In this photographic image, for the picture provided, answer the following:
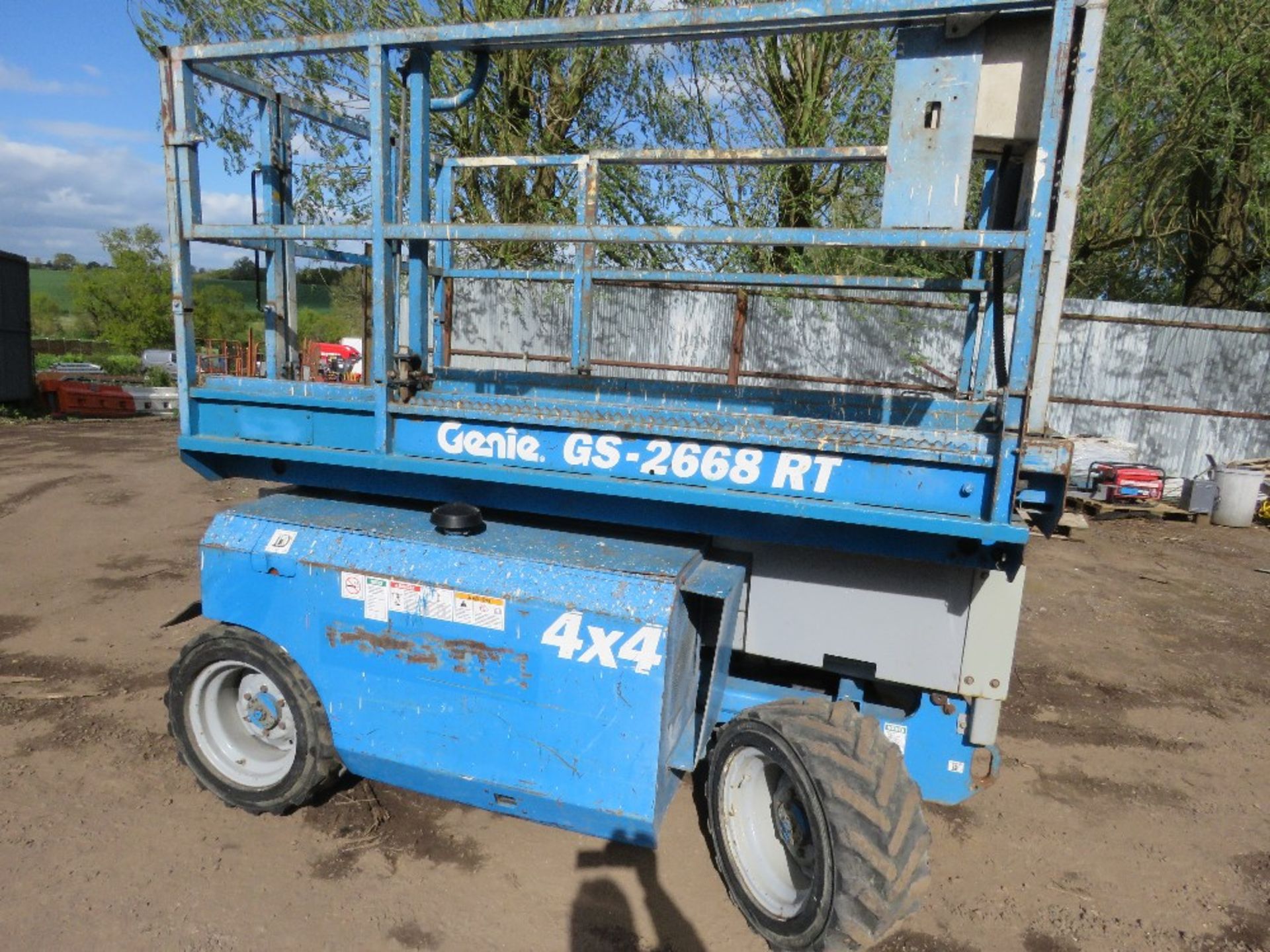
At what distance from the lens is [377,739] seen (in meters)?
2.86

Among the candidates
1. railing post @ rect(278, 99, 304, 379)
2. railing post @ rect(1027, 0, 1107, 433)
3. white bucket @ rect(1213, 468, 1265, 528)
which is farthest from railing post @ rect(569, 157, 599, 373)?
white bucket @ rect(1213, 468, 1265, 528)

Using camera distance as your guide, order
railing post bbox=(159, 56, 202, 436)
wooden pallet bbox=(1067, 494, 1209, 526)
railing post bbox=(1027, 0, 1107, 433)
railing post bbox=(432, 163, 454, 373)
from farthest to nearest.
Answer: wooden pallet bbox=(1067, 494, 1209, 526)
railing post bbox=(432, 163, 454, 373)
railing post bbox=(159, 56, 202, 436)
railing post bbox=(1027, 0, 1107, 433)

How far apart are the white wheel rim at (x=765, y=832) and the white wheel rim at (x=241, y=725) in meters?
1.75

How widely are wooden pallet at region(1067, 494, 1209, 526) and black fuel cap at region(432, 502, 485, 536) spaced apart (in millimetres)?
9224

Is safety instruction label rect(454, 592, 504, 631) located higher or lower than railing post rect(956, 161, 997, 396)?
lower

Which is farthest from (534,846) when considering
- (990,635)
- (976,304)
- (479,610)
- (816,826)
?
(976,304)

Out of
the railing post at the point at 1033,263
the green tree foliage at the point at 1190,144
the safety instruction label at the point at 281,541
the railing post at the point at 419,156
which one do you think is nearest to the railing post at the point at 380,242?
the railing post at the point at 419,156

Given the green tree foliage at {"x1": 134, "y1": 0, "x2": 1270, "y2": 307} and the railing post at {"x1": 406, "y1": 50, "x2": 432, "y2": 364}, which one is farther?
the green tree foliage at {"x1": 134, "y1": 0, "x2": 1270, "y2": 307}

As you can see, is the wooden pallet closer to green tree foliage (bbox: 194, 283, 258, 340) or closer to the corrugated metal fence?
the corrugated metal fence

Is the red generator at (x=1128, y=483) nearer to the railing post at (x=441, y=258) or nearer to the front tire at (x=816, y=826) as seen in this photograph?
the railing post at (x=441, y=258)

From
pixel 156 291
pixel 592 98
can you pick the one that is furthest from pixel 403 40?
pixel 156 291

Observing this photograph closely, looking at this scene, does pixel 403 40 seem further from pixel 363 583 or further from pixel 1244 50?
pixel 1244 50

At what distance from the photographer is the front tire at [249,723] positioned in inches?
116

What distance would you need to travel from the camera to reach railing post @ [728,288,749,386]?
10.5m
